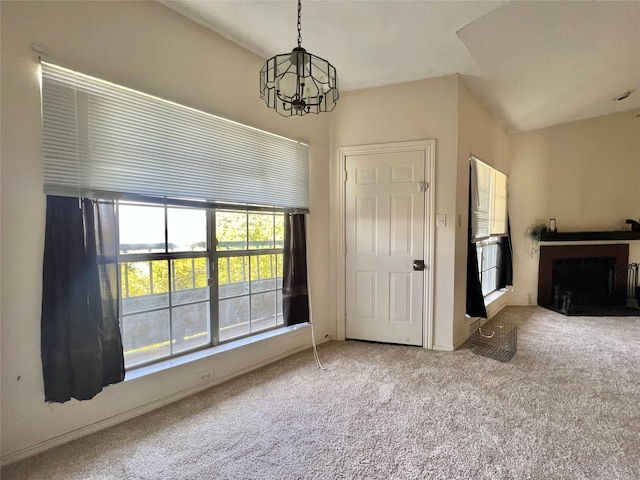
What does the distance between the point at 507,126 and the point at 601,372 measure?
3.84 m

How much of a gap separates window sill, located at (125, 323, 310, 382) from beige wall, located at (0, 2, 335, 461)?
0.17 feet

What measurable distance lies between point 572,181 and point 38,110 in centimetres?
689

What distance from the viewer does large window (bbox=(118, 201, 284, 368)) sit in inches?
94.7

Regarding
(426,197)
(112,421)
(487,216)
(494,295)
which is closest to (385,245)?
(426,197)

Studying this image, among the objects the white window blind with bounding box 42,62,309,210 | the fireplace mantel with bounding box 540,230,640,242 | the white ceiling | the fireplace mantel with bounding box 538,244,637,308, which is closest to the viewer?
the white window blind with bounding box 42,62,309,210

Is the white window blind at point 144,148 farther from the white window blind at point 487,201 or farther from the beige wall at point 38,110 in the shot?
the white window blind at point 487,201

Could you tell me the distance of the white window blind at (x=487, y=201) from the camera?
13.4ft

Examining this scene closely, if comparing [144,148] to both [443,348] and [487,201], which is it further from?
[487,201]

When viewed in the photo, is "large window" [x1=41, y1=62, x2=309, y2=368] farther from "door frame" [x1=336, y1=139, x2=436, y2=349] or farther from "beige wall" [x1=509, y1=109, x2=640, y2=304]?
"beige wall" [x1=509, y1=109, x2=640, y2=304]

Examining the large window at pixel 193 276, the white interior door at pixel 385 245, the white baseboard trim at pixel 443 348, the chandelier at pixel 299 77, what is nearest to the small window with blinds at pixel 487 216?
the white interior door at pixel 385 245

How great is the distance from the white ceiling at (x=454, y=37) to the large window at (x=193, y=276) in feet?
4.84

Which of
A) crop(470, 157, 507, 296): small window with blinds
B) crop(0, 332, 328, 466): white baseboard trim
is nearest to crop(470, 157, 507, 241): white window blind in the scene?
crop(470, 157, 507, 296): small window with blinds

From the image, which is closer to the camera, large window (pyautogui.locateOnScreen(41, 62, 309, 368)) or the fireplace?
large window (pyautogui.locateOnScreen(41, 62, 309, 368))

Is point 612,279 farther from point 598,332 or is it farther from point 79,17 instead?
point 79,17
